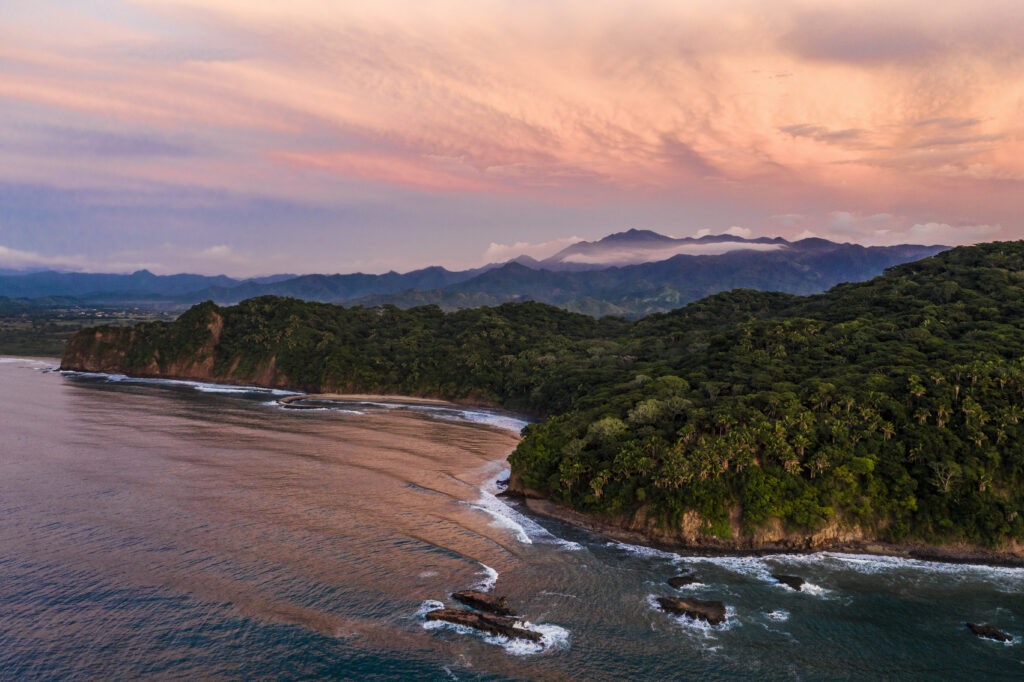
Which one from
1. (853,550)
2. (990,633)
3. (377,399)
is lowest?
(990,633)

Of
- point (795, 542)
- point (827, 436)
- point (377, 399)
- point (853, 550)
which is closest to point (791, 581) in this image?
point (795, 542)

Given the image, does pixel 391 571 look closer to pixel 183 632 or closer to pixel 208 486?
pixel 183 632

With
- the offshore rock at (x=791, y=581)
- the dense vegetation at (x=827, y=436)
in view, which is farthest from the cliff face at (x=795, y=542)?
the offshore rock at (x=791, y=581)

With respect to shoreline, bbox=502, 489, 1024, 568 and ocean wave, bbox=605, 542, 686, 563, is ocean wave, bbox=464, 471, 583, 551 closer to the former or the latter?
ocean wave, bbox=605, 542, 686, 563

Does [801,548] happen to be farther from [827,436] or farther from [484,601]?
[484,601]

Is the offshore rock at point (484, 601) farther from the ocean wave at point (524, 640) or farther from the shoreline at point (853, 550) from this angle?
the shoreline at point (853, 550)

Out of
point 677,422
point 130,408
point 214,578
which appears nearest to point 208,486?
point 214,578

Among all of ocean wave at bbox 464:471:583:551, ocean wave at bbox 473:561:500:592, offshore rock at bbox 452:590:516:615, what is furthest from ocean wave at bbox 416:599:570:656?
ocean wave at bbox 464:471:583:551
